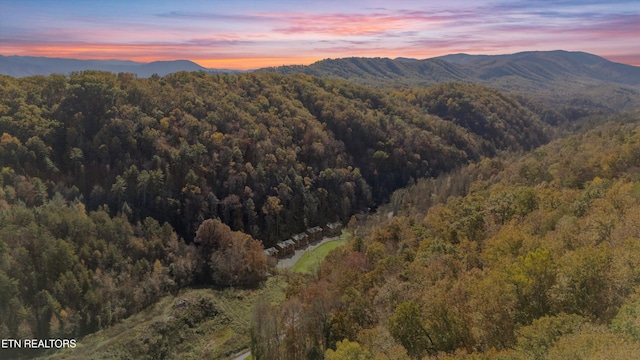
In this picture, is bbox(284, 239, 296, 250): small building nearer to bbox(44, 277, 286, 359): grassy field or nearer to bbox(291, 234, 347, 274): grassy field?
bbox(291, 234, 347, 274): grassy field

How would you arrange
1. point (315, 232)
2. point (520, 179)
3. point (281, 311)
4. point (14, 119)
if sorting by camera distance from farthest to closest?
point (315, 232), point (14, 119), point (520, 179), point (281, 311)

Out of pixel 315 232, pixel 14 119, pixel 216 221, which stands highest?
pixel 14 119

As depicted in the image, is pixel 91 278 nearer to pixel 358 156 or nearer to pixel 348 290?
pixel 348 290

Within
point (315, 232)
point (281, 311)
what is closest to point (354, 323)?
point (281, 311)

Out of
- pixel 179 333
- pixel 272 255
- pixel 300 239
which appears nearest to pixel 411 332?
pixel 179 333

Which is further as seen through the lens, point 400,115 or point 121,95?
point 400,115

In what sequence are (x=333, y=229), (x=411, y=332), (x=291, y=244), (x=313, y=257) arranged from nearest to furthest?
A: (x=411, y=332) → (x=313, y=257) → (x=291, y=244) → (x=333, y=229)

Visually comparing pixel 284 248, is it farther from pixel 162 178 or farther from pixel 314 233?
pixel 162 178
